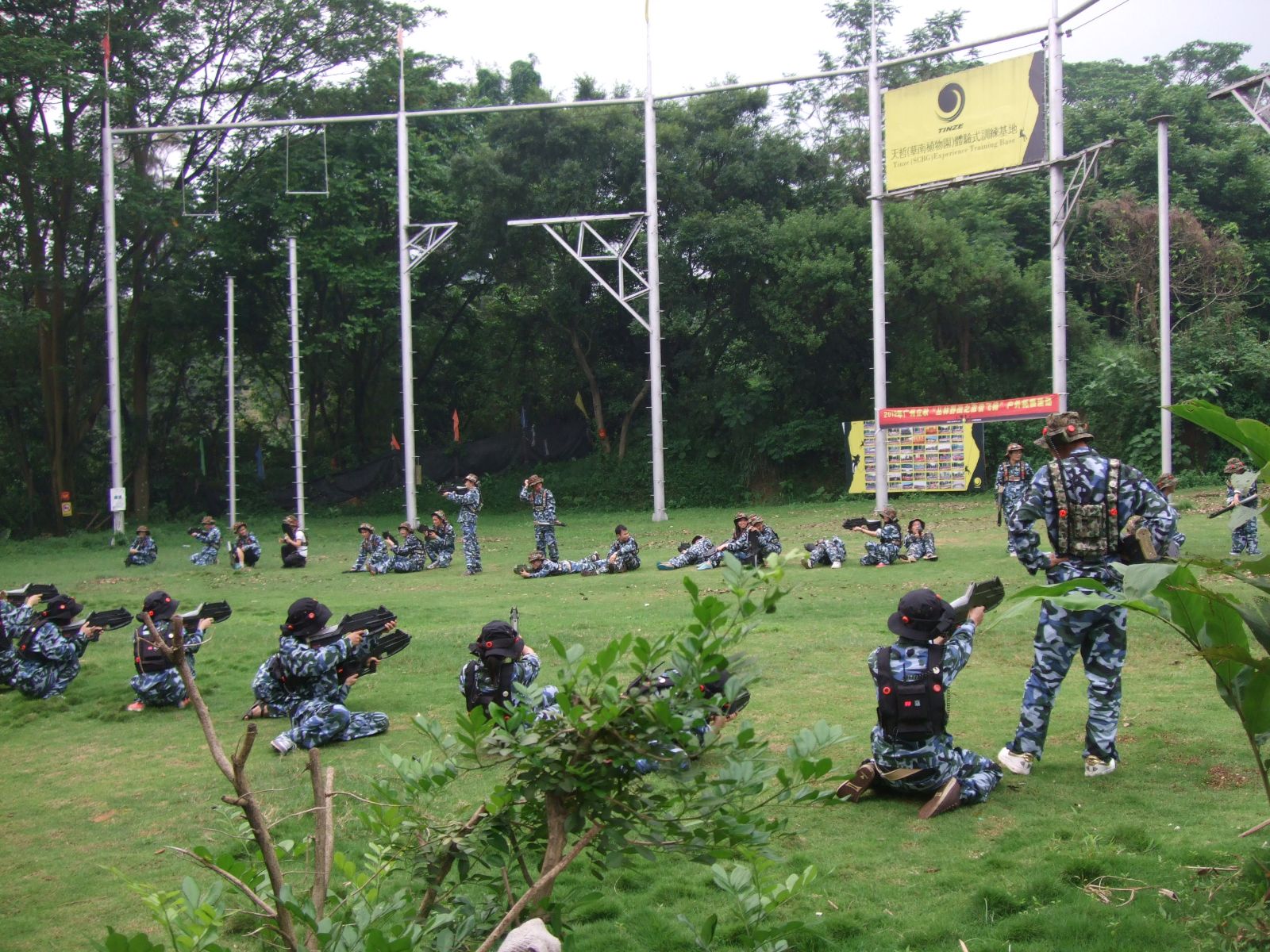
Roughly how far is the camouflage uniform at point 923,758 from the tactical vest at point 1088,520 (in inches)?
42.7

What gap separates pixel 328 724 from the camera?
8.91 meters

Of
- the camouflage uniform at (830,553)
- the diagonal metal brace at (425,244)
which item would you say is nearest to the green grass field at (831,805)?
the camouflage uniform at (830,553)

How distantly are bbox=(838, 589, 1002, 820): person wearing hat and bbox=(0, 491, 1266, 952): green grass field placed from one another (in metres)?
0.14

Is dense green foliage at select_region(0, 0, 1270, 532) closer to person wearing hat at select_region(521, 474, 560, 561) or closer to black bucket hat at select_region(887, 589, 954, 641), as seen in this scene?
person wearing hat at select_region(521, 474, 560, 561)

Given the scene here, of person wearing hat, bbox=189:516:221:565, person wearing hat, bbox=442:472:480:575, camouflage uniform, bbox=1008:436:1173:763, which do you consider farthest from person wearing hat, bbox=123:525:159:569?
camouflage uniform, bbox=1008:436:1173:763

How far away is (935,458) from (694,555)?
9.13 metres

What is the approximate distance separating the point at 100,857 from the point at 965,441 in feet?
73.8

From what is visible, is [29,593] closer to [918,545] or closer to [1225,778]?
[1225,778]

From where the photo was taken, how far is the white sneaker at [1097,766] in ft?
22.1

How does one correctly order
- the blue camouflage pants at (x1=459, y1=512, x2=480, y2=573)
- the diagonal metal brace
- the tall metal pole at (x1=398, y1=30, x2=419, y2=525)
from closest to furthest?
the blue camouflage pants at (x1=459, y1=512, x2=480, y2=573) < the diagonal metal brace < the tall metal pole at (x1=398, y1=30, x2=419, y2=525)

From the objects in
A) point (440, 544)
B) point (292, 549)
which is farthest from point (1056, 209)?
point (292, 549)

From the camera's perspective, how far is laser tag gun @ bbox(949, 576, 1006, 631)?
6641 millimetres

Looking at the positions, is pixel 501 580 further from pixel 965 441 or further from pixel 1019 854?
pixel 1019 854

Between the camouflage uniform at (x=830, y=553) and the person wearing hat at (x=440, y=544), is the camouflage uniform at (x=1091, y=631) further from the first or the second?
the person wearing hat at (x=440, y=544)
